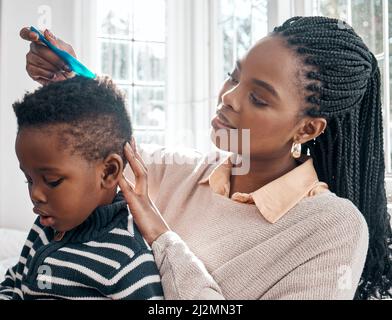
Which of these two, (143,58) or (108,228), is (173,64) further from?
(108,228)

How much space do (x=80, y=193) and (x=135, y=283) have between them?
144mm

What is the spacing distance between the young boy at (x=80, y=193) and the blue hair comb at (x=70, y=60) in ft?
0.13

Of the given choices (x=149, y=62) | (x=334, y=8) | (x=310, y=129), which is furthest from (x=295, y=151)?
(x=149, y=62)

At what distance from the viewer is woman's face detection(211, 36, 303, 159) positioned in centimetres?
77

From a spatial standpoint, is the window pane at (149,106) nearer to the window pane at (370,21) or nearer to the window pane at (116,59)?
the window pane at (116,59)

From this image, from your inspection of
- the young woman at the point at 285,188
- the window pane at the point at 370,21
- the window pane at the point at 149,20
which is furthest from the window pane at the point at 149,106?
the young woman at the point at 285,188

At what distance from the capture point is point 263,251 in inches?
28.7

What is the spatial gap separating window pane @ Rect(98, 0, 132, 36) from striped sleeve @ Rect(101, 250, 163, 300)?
1599 millimetres

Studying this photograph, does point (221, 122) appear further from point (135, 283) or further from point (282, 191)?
point (135, 283)

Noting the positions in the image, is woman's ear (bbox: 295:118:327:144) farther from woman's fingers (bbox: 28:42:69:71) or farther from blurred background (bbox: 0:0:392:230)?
blurred background (bbox: 0:0:392:230)

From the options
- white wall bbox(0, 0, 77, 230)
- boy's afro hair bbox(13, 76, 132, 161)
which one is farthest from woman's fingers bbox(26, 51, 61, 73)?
white wall bbox(0, 0, 77, 230)

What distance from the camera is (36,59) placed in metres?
0.78
